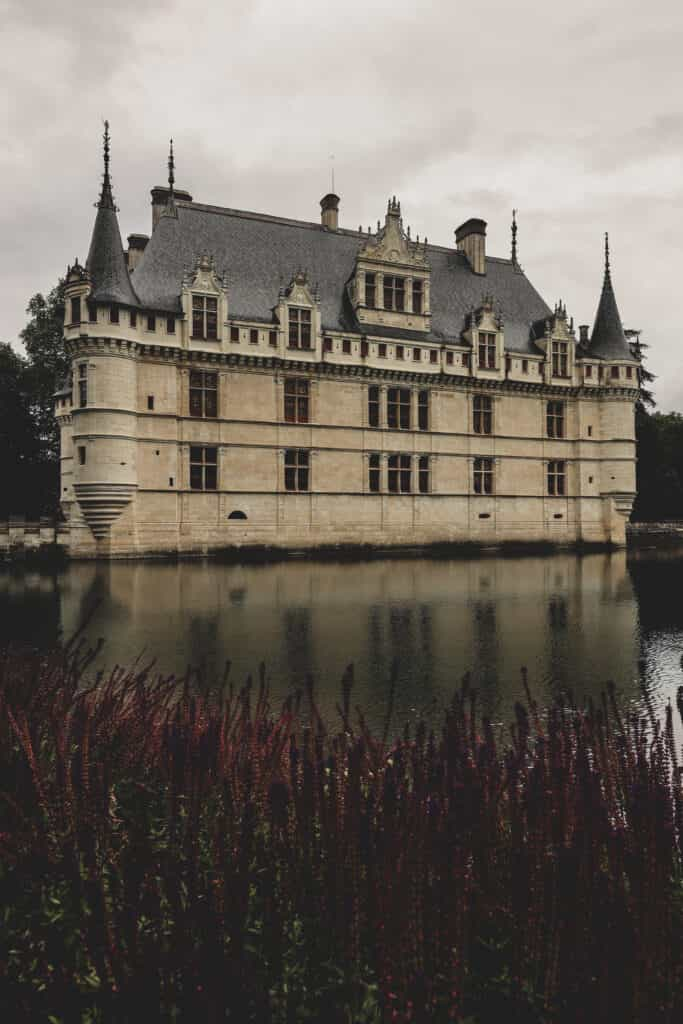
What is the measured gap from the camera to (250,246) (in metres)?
33.9

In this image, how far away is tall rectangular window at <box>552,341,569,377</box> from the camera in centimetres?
3797

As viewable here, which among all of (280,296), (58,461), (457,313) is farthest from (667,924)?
(58,461)

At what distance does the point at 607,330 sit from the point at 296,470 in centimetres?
1936

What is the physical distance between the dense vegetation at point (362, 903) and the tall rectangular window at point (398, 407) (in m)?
32.0

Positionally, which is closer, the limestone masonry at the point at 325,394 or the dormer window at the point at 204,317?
the limestone masonry at the point at 325,394

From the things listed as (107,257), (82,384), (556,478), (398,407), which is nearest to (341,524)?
(398,407)

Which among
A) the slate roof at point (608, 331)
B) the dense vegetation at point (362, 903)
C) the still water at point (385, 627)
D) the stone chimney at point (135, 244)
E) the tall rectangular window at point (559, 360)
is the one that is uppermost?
the stone chimney at point (135, 244)

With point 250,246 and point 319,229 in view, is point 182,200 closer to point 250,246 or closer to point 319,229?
point 250,246

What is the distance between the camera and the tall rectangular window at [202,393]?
30344 millimetres

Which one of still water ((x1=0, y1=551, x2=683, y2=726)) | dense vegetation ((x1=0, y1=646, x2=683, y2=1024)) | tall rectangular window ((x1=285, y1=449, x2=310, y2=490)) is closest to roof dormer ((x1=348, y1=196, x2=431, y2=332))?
tall rectangular window ((x1=285, y1=449, x2=310, y2=490))

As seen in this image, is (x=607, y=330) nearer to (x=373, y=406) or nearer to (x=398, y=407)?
(x=398, y=407)

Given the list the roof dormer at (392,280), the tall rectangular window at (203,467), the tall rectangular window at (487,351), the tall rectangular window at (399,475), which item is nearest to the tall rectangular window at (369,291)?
the roof dormer at (392,280)

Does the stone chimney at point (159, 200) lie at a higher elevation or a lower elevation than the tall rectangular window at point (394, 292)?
higher

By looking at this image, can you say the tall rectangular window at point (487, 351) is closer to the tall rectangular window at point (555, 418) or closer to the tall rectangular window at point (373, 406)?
the tall rectangular window at point (555, 418)
